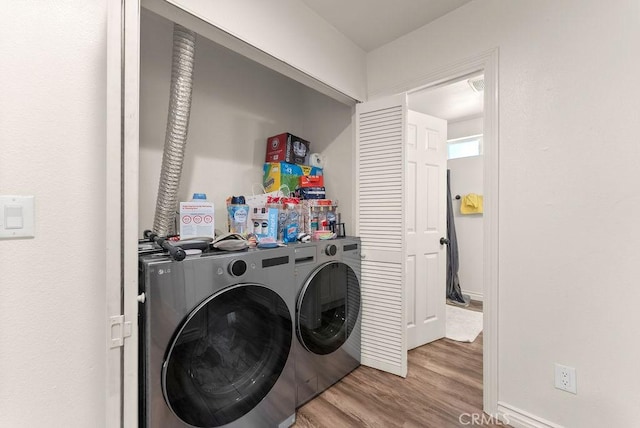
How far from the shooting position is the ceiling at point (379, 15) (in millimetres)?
1685

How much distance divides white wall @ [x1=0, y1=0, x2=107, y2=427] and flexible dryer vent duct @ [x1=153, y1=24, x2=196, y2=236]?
373mm

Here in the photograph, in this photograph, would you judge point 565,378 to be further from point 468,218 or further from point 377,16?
point 468,218

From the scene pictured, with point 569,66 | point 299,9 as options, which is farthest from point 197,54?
point 569,66

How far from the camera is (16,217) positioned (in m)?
0.85

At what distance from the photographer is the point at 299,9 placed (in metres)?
1.65

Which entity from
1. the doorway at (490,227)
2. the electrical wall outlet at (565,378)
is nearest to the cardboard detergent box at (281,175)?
the doorway at (490,227)

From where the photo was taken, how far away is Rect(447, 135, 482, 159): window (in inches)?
152

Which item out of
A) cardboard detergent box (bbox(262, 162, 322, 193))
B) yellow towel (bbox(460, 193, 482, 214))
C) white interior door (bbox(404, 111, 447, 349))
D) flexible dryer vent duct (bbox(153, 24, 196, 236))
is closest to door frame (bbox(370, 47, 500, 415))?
white interior door (bbox(404, 111, 447, 349))

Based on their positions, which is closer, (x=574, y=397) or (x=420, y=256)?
(x=574, y=397)

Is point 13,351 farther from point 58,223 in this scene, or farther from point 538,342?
point 538,342

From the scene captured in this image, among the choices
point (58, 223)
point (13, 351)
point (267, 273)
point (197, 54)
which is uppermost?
point (197, 54)

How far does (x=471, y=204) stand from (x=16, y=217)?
4215 millimetres

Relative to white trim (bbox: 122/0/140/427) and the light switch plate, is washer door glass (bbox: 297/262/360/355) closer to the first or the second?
white trim (bbox: 122/0/140/427)

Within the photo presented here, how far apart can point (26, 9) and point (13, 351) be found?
1.08 meters
